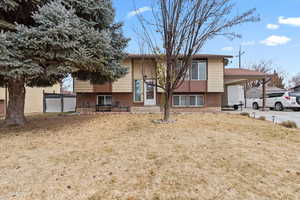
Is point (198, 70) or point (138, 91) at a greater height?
point (198, 70)

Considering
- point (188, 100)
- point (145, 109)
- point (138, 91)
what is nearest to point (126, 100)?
point (138, 91)

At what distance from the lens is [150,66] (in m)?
12.8

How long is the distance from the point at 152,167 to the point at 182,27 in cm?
546

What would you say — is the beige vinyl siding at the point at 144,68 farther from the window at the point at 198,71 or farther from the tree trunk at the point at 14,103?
the tree trunk at the point at 14,103

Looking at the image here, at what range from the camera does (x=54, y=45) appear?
205 inches

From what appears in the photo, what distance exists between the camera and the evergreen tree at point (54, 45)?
5.13m

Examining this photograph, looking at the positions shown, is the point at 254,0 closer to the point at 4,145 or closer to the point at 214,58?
the point at 214,58

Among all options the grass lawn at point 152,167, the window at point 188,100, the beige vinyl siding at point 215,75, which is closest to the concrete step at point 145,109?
the window at point 188,100

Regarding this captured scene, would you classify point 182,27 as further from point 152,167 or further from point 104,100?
point 104,100

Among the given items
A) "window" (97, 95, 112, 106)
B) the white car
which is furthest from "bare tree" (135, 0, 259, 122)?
the white car

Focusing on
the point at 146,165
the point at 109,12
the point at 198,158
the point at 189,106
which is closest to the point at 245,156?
the point at 198,158

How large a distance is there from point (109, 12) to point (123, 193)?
268 inches

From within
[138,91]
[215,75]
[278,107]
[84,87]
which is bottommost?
[278,107]

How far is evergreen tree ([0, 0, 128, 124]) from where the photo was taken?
5.13 metres
